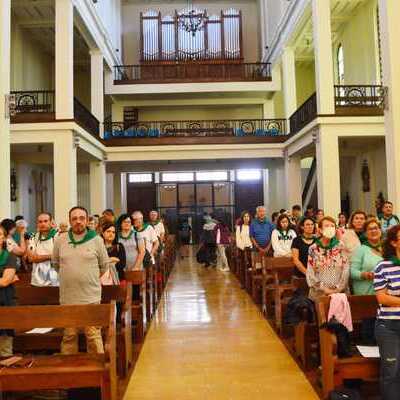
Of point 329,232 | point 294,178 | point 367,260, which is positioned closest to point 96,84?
point 294,178

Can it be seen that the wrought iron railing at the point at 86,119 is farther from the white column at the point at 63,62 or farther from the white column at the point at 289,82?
the white column at the point at 289,82

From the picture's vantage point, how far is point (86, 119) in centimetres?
1439

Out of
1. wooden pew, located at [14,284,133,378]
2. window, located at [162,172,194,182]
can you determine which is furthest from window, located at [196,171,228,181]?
wooden pew, located at [14,284,133,378]

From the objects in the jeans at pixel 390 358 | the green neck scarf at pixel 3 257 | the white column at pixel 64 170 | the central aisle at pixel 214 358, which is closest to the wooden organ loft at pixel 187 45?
the white column at pixel 64 170

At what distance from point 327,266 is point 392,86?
13.9 feet

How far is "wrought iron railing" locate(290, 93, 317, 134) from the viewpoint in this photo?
13.2 meters

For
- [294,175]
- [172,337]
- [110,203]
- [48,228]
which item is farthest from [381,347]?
[110,203]

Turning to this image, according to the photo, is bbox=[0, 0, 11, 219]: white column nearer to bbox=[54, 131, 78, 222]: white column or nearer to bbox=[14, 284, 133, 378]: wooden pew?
bbox=[14, 284, 133, 378]: wooden pew

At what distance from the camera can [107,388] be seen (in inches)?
136

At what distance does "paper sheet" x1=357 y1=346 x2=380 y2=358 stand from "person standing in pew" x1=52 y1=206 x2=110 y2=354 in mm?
2283

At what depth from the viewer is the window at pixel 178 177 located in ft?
76.3

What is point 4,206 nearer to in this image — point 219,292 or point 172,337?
point 172,337

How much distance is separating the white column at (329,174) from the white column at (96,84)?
8082 millimetres

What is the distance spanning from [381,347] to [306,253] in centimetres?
224
